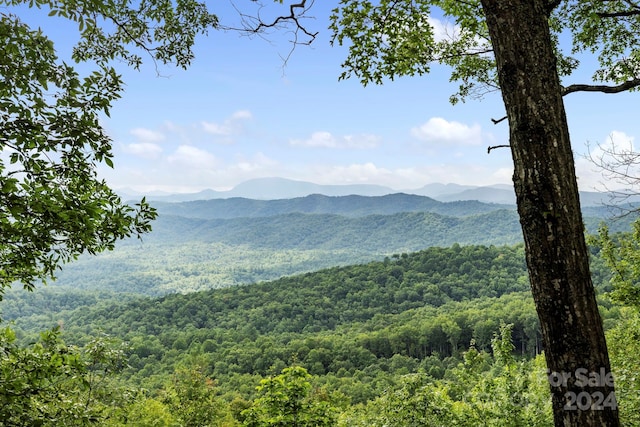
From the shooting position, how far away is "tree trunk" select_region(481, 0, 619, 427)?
1771mm

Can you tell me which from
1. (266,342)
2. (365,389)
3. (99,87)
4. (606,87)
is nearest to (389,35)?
(606,87)

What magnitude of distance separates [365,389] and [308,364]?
1279cm

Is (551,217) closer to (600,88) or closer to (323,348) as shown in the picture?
(600,88)

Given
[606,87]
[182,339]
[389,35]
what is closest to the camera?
[606,87]

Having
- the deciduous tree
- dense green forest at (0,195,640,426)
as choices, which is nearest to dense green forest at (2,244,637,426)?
dense green forest at (0,195,640,426)

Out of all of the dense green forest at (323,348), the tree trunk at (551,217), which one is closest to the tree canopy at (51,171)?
the dense green forest at (323,348)

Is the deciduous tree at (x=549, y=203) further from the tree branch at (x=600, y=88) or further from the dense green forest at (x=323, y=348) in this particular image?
the dense green forest at (x=323, y=348)

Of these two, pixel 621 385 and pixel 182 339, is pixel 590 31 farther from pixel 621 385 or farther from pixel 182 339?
pixel 182 339

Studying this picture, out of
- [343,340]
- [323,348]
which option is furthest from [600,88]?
[343,340]

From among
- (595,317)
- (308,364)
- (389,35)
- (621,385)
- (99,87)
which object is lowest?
(308,364)

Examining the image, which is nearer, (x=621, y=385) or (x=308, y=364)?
(x=621, y=385)

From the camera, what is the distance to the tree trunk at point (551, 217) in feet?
5.81

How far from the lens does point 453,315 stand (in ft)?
203

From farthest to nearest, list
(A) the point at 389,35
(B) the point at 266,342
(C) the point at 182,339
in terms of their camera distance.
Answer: (C) the point at 182,339 < (B) the point at 266,342 < (A) the point at 389,35
